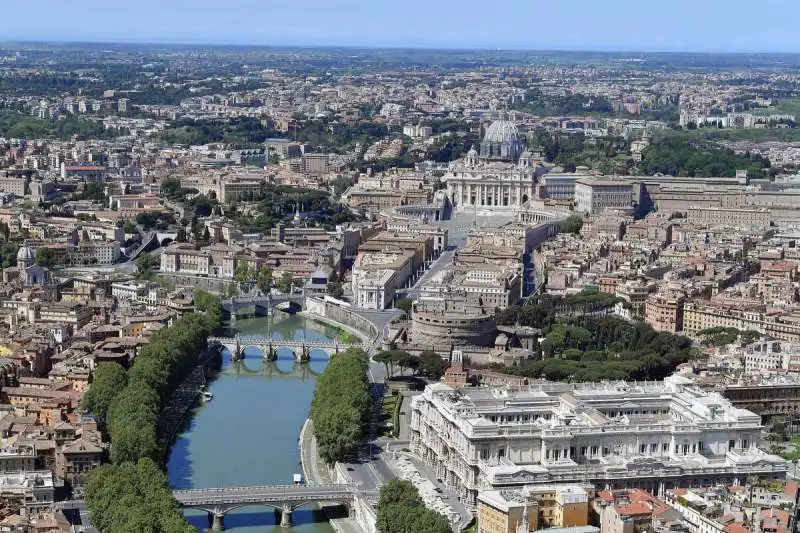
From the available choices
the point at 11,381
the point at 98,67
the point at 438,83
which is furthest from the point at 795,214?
the point at 98,67

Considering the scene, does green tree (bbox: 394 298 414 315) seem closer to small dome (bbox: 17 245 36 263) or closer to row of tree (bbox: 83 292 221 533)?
row of tree (bbox: 83 292 221 533)

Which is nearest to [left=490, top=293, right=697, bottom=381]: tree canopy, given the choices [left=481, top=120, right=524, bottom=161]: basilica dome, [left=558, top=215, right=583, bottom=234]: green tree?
[left=558, top=215, right=583, bottom=234]: green tree

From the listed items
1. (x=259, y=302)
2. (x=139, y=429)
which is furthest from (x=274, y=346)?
(x=139, y=429)

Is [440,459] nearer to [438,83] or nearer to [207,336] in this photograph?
[207,336]

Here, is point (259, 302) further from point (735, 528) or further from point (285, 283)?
point (735, 528)

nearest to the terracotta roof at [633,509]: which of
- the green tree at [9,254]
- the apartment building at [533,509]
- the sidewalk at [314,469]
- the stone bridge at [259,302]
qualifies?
the apartment building at [533,509]

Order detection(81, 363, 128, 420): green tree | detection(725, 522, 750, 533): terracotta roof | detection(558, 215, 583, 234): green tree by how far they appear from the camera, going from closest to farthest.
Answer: detection(725, 522, 750, 533): terracotta roof → detection(81, 363, 128, 420): green tree → detection(558, 215, 583, 234): green tree

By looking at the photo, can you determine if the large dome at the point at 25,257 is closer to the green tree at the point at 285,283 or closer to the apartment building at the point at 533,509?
the green tree at the point at 285,283
